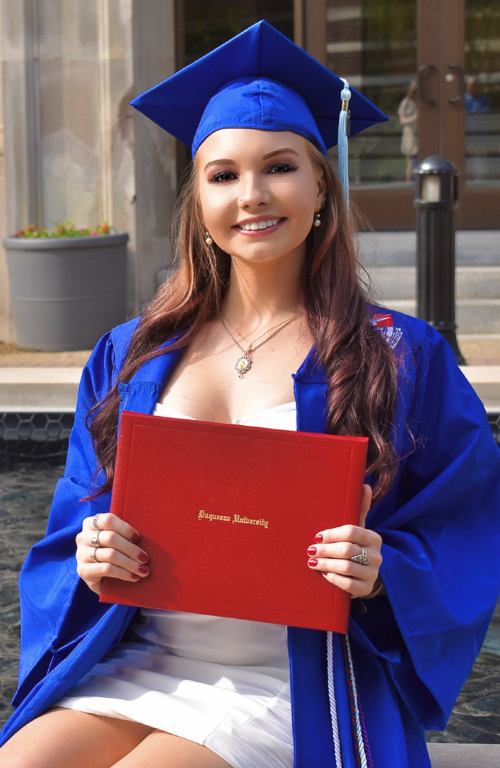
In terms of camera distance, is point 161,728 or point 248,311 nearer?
point 161,728

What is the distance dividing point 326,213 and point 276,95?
290mm

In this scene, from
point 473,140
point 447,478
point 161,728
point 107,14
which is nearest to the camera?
point 161,728

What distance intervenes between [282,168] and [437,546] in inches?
31.9

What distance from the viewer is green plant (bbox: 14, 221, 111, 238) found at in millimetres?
8094

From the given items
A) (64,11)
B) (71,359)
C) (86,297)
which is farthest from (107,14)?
(71,359)

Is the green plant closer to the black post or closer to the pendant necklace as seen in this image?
the black post

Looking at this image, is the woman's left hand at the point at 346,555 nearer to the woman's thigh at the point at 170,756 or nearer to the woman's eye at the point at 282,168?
the woman's thigh at the point at 170,756

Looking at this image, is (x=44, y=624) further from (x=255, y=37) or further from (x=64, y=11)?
(x=64, y=11)

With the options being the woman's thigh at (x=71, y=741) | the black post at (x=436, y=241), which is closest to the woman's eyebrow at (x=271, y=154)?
the woman's thigh at (x=71, y=741)

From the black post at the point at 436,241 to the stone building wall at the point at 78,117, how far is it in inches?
111

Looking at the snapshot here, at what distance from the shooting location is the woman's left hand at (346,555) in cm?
163

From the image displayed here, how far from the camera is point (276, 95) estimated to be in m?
2.01

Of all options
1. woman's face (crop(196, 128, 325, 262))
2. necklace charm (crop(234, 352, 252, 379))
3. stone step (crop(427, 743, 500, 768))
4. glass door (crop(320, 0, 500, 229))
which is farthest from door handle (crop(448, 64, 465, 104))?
stone step (crop(427, 743, 500, 768))

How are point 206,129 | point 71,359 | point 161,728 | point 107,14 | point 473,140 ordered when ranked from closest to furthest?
1. point 161,728
2. point 206,129
3. point 71,359
4. point 107,14
5. point 473,140
